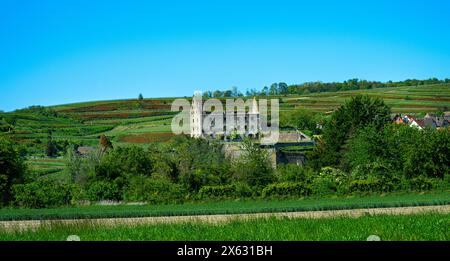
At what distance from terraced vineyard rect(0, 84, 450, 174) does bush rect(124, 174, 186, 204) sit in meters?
32.4

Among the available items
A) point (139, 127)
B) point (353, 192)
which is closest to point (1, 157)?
point (353, 192)

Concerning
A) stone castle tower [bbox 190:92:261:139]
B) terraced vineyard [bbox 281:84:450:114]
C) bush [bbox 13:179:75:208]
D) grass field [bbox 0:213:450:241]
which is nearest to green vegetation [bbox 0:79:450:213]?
bush [bbox 13:179:75:208]

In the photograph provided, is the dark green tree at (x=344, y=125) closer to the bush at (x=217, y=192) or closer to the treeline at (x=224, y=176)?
the treeline at (x=224, y=176)

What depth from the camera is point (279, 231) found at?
17.3 metres

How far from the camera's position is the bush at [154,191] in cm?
4141

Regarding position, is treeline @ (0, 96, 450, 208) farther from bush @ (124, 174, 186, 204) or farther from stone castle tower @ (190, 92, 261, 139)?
stone castle tower @ (190, 92, 261, 139)

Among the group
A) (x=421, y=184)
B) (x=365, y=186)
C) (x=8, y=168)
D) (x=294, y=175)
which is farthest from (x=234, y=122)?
(x=365, y=186)

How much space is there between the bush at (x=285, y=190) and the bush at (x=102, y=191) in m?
10.5

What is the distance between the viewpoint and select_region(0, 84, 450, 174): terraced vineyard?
97.7 meters

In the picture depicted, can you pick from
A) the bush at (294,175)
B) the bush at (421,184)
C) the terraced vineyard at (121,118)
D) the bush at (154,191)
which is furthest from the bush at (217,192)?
the terraced vineyard at (121,118)
